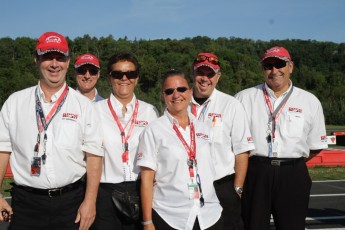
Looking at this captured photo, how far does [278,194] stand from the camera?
4.63 m

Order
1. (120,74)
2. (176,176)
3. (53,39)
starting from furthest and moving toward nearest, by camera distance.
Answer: (120,74)
(53,39)
(176,176)

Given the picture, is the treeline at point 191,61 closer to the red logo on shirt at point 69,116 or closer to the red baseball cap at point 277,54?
the red baseball cap at point 277,54

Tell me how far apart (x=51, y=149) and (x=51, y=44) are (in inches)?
34.9

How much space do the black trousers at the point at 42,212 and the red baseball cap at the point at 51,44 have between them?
1198 mm

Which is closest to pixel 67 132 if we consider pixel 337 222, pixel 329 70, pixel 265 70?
pixel 265 70

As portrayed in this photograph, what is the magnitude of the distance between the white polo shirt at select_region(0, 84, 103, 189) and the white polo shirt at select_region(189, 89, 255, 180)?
4.17ft

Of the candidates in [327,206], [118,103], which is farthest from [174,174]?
[327,206]

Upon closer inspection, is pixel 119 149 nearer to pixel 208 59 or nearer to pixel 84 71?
pixel 208 59

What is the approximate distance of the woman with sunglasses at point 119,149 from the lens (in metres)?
3.93

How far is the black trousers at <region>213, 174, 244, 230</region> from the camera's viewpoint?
4.42 meters

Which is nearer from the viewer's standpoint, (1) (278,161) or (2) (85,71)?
(1) (278,161)

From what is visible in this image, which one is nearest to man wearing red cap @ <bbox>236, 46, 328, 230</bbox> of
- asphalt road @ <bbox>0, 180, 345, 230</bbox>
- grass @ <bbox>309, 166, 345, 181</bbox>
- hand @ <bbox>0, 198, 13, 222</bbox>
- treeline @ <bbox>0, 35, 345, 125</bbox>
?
hand @ <bbox>0, 198, 13, 222</bbox>

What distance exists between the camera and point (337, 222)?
25.5 ft

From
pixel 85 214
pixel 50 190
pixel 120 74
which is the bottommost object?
pixel 85 214
